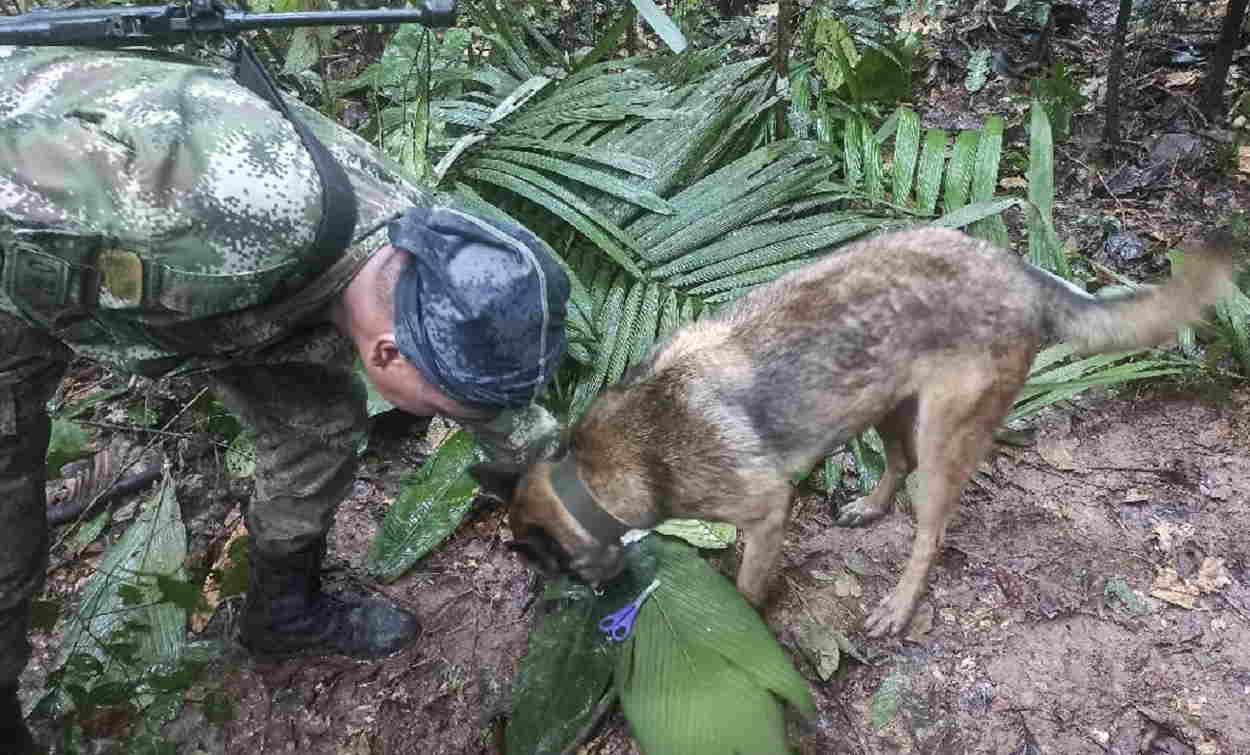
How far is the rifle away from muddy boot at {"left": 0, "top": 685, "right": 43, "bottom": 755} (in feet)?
6.02

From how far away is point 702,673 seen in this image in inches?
106

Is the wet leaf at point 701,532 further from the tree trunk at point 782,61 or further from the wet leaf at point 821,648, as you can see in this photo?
the tree trunk at point 782,61

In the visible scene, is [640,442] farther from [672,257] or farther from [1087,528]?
[1087,528]

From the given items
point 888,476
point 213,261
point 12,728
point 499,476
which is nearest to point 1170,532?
point 888,476

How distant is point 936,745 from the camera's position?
283 centimetres

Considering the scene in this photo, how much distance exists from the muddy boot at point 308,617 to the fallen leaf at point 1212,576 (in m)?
2.90

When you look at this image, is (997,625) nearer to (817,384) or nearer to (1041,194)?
(817,384)

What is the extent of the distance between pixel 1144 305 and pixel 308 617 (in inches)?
118

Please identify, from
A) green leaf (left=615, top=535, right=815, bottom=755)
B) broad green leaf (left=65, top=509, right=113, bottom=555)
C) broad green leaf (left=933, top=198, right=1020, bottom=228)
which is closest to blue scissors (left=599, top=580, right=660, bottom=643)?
green leaf (left=615, top=535, right=815, bottom=755)

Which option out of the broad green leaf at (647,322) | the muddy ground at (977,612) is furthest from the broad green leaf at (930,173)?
the broad green leaf at (647,322)

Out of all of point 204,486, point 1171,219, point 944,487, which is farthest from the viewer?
point 1171,219

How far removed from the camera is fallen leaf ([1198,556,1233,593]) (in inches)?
126

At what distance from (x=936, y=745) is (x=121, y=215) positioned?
8.98 feet

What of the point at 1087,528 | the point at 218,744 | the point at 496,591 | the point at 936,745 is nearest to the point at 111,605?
the point at 218,744
